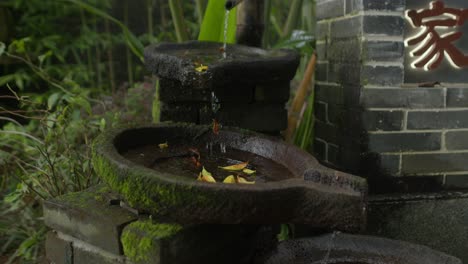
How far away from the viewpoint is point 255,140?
6.04 feet

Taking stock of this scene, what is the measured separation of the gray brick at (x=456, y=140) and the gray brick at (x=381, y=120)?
0.94 feet

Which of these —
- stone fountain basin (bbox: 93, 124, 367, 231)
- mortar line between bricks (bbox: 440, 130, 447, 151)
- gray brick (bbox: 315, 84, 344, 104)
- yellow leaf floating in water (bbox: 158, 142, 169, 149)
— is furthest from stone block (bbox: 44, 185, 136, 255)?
mortar line between bricks (bbox: 440, 130, 447, 151)

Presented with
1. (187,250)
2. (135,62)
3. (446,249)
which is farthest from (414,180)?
(135,62)

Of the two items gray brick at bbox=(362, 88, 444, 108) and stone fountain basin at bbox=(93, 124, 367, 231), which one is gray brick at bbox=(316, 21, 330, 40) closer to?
gray brick at bbox=(362, 88, 444, 108)

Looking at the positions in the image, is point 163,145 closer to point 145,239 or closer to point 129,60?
point 145,239

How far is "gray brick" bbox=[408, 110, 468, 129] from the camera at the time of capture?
2102mm

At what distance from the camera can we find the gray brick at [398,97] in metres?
2.07

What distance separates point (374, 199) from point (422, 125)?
17.5 inches

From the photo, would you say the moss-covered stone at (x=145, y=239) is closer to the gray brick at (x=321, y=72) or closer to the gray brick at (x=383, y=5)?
the gray brick at (x=383, y=5)

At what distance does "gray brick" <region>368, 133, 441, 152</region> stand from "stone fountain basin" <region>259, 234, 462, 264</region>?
68 cm

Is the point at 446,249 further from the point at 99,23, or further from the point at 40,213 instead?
the point at 99,23

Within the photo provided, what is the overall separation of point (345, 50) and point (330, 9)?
0.30 metres

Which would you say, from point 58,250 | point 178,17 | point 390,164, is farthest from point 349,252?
point 178,17

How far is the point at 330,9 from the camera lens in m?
2.37
